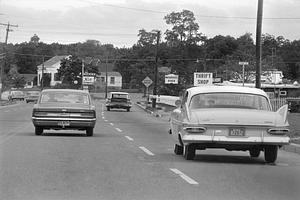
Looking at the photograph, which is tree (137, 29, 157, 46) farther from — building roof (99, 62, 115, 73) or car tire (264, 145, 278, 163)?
car tire (264, 145, 278, 163)

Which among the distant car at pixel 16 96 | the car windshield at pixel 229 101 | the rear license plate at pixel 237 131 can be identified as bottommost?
the distant car at pixel 16 96

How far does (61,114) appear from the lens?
2177cm

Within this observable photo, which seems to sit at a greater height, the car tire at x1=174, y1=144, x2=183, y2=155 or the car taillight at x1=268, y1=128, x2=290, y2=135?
the car taillight at x1=268, y1=128, x2=290, y2=135

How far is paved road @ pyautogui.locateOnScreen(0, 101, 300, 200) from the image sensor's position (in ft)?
32.8

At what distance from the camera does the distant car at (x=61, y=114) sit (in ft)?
71.1

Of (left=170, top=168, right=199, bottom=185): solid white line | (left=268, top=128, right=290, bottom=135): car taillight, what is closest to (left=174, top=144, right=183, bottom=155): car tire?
(left=268, top=128, right=290, bottom=135): car taillight

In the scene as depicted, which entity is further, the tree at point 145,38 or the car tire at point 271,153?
the tree at point 145,38

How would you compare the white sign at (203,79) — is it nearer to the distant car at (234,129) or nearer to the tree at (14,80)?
the distant car at (234,129)

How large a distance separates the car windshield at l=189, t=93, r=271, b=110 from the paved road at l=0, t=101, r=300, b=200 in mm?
1298

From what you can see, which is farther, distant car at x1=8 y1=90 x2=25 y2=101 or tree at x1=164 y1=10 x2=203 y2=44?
tree at x1=164 y1=10 x2=203 y2=44

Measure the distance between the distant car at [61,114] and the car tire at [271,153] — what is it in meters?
8.79

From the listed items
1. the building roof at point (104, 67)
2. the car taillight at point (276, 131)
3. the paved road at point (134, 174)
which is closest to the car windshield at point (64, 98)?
the paved road at point (134, 174)

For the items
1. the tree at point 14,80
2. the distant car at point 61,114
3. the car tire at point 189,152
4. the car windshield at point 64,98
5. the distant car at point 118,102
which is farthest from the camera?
the tree at point 14,80

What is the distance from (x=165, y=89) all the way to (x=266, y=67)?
928 inches
